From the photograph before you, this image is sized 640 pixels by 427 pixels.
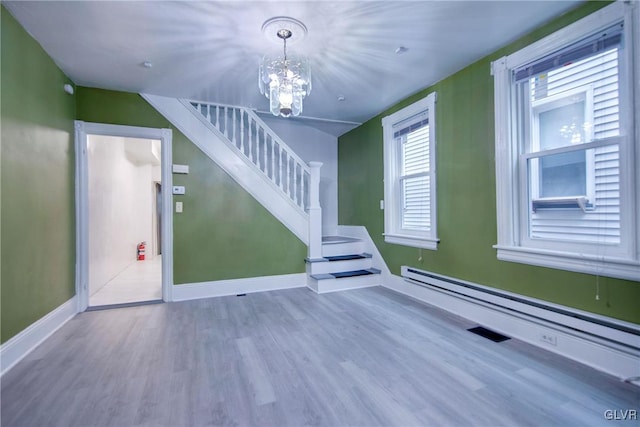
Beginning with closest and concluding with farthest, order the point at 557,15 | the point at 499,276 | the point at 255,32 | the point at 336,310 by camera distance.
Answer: the point at 557,15 → the point at 255,32 → the point at 499,276 → the point at 336,310

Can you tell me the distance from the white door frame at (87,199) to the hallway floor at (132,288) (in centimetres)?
34

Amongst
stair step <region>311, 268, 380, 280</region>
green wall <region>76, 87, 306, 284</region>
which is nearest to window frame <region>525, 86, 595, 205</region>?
stair step <region>311, 268, 380, 280</region>

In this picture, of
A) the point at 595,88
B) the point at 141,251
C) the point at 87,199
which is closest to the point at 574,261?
the point at 595,88

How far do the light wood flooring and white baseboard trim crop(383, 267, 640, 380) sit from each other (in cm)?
9

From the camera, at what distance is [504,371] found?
200cm

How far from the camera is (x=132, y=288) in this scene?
432 cm

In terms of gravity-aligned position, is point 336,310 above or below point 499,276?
below

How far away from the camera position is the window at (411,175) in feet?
11.5

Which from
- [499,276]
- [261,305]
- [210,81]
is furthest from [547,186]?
[210,81]

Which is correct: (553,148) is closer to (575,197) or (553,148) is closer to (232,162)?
(575,197)

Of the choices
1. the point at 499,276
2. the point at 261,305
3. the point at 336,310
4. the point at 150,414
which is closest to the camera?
the point at 150,414

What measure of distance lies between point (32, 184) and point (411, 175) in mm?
3926

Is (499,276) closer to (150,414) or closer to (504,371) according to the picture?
(504,371)

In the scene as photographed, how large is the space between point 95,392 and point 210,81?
9.97ft
